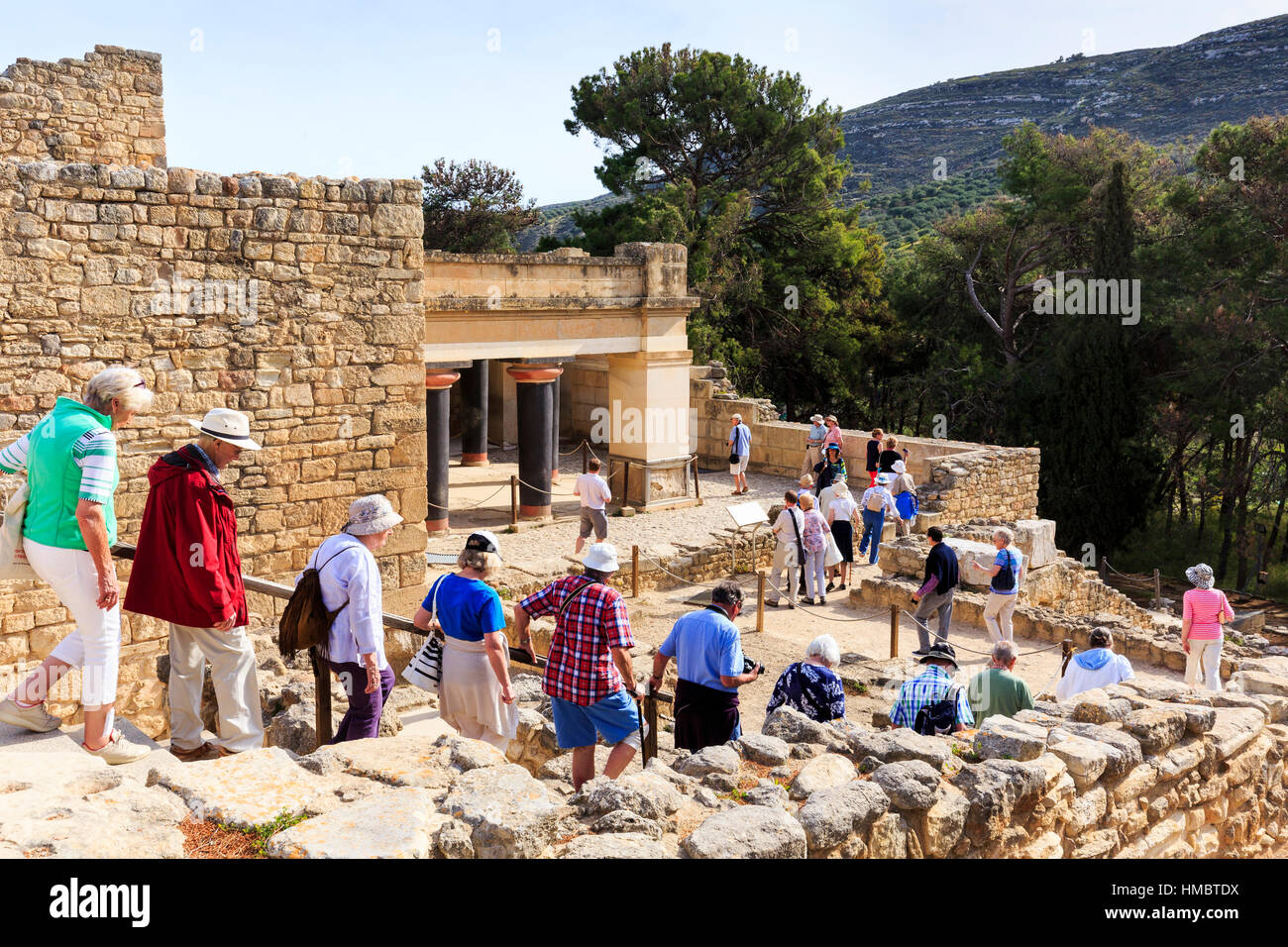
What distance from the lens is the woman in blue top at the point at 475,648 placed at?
5195 mm

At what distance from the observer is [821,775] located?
438 cm

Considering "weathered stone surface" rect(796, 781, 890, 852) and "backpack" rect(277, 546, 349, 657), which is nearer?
"weathered stone surface" rect(796, 781, 890, 852)

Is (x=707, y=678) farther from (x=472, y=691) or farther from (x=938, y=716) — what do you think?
(x=938, y=716)

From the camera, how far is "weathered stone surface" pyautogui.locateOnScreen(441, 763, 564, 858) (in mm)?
3287

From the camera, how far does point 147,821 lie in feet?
11.0

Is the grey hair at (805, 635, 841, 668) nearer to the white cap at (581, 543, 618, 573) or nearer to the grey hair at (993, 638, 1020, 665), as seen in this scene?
the grey hair at (993, 638, 1020, 665)

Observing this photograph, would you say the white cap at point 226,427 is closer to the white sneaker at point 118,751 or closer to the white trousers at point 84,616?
the white trousers at point 84,616

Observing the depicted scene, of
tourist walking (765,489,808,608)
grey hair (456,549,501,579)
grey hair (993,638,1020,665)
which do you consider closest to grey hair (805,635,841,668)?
grey hair (993,638,1020,665)

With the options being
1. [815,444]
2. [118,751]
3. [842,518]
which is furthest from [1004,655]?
[815,444]

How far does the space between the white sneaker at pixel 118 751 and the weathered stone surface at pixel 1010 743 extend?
11.7 feet

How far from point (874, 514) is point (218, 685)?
1071 cm

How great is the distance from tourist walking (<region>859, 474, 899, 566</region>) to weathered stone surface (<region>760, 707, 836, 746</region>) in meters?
9.16
